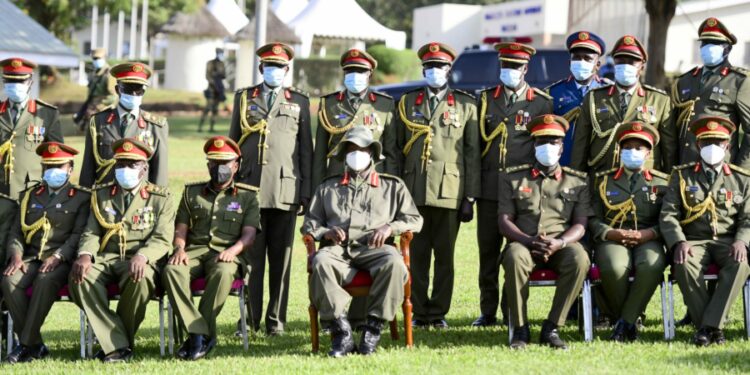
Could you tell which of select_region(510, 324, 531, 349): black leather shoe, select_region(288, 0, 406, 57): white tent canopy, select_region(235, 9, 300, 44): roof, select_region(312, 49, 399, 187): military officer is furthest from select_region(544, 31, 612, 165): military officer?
select_region(288, 0, 406, 57): white tent canopy

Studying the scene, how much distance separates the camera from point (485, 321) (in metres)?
8.91

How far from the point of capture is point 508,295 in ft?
25.9

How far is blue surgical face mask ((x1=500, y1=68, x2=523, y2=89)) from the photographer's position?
8.70 meters

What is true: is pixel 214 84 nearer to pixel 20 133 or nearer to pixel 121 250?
pixel 20 133

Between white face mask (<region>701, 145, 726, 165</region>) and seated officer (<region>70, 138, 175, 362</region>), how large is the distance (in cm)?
372

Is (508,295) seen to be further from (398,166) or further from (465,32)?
(465,32)

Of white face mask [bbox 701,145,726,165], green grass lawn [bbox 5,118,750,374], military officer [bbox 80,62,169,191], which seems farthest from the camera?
military officer [bbox 80,62,169,191]

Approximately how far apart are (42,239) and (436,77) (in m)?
3.06

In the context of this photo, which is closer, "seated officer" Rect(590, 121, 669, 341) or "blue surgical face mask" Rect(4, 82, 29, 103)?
"seated officer" Rect(590, 121, 669, 341)

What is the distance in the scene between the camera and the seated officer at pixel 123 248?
7828 mm

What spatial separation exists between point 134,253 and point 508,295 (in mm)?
2592

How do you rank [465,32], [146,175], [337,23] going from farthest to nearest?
[465,32]
[337,23]
[146,175]

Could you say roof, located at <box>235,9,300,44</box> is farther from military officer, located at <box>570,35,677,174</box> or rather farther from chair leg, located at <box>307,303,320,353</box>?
chair leg, located at <box>307,303,320,353</box>

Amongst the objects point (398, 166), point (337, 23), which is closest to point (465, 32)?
point (337, 23)
